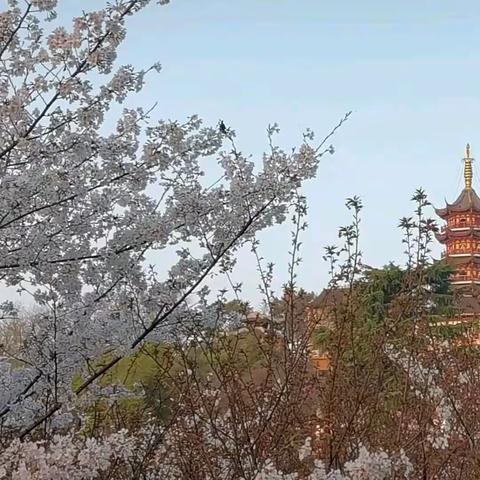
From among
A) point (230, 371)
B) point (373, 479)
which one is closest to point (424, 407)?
point (230, 371)

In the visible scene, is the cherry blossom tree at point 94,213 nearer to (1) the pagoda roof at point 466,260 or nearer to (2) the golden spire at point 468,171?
(1) the pagoda roof at point 466,260

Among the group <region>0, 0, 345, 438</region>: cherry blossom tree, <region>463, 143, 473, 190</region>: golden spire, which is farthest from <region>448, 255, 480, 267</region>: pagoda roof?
<region>463, 143, 473, 190</region>: golden spire

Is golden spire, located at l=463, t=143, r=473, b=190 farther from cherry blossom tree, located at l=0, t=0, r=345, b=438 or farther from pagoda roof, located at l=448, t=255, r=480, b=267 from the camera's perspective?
cherry blossom tree, located at l=0, t=0, r=345, b=438

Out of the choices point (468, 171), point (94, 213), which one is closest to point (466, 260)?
point (468, 171)

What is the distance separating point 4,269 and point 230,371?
4.27ft

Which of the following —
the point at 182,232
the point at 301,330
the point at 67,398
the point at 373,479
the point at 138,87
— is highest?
the point at 138,87

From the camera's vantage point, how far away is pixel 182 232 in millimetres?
3574

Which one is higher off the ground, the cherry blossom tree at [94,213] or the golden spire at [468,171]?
the golden spire at [468,171]

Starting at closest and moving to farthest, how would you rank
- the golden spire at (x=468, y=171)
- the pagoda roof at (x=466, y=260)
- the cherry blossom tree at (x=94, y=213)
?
the cherry blossom tree at (x=94, y=213) → the pagoda roof at (x=466, y=260) → the golden spire at (x=468, y=171)

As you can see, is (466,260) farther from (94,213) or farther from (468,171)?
(94,213)

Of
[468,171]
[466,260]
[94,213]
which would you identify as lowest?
[94,213]

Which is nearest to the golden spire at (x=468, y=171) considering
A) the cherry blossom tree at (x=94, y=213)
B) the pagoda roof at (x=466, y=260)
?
the pagoda roof at (x=466, y=260)

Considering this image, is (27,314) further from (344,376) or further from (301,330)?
(344,376)

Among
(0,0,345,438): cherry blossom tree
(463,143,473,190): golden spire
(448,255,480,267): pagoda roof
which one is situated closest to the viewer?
(0,0,345,438): cherry blossom tree
